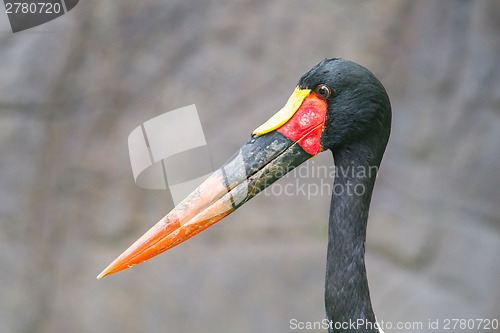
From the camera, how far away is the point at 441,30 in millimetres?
3441

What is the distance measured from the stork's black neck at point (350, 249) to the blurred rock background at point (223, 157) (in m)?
1.66

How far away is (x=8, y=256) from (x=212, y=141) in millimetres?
1533

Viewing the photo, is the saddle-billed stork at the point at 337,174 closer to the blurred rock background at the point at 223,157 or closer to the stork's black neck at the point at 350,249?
the stork's black neck at the point at 350,249

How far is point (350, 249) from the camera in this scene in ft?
6.03

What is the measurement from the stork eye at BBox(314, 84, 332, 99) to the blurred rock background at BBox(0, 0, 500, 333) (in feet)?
5.35

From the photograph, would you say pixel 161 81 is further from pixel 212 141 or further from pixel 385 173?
pixel 385 173

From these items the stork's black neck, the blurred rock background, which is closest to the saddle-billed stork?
the stork's black neck

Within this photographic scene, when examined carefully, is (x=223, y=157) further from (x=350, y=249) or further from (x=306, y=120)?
(x=350, y=249)

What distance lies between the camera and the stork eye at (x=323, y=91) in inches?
72.5

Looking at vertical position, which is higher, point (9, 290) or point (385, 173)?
point (385, 173)

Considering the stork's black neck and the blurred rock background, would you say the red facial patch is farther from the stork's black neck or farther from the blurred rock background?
the blurred rock background

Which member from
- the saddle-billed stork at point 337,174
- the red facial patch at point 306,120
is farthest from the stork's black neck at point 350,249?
the red facial patch at point 306,120

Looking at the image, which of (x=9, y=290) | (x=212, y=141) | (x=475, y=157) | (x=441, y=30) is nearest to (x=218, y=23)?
(x=212, y=141)

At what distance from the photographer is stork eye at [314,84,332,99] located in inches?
72.5
